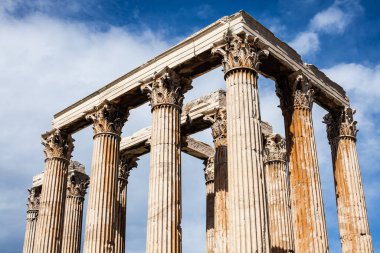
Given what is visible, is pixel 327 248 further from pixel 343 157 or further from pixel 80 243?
pixel 80 243

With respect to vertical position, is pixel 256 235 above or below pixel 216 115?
below

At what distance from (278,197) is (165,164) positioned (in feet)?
27.2

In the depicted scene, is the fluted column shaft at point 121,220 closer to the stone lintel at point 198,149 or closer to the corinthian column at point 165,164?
the stone lintel at point 198,149

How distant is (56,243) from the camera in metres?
27.0

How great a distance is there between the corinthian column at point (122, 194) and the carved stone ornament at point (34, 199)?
831 centimetres

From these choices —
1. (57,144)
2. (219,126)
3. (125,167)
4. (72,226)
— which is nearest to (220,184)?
(219,126)

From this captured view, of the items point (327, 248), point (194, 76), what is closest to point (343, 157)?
point (327, 248)

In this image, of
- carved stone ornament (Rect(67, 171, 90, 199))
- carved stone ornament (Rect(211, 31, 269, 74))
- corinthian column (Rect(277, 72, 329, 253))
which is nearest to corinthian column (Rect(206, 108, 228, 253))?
corinthian column (Rect(277, 72, 329, 253))

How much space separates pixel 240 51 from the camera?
20.3 meters

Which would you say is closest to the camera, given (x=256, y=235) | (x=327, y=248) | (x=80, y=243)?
(x=256, y=235)

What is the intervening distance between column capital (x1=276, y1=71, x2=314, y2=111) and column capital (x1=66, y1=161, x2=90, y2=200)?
15945mm

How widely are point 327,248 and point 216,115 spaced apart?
961cm

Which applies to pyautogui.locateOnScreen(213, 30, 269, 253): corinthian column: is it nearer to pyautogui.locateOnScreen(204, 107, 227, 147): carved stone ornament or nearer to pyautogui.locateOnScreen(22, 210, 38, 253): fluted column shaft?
pyautogui.locateOnScreen(204, 107, 227, 147): carved stone ornament

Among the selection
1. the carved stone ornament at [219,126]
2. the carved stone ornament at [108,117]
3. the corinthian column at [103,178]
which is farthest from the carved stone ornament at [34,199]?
the carved stone ornament at [219,126]
